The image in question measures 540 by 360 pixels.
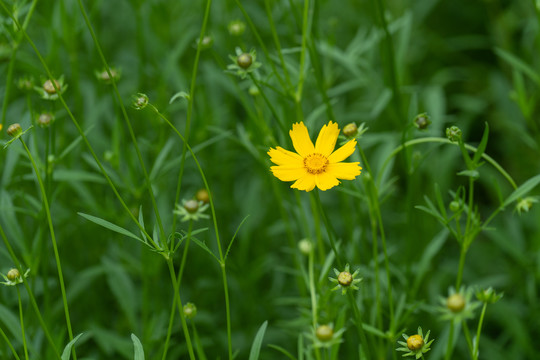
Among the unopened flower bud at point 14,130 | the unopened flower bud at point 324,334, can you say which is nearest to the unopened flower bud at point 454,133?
the unopened flower bud at point 324,334

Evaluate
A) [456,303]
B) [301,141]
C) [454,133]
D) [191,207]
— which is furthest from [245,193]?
[456,303]

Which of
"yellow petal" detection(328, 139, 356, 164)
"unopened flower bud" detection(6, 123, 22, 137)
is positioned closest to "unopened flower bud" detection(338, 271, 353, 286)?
"yellow petal" detection(328, 139, 356, 164)

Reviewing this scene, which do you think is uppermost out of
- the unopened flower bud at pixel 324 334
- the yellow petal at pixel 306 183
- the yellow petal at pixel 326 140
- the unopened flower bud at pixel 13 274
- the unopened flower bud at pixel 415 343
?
the yellow petal at pixel 326 140

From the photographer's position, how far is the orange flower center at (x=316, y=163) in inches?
42.6

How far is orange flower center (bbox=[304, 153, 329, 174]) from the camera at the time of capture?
1082mm

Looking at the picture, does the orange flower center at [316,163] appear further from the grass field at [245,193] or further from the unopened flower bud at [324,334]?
the unopened flower bud at [324,334]

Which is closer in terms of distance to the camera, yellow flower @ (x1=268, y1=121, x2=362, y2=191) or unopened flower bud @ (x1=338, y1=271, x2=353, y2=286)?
unopened flower bud @ (x1=338, y1=271, x2=353, y2=286)

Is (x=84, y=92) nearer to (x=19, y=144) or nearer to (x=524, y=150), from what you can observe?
(x=19, y=144)

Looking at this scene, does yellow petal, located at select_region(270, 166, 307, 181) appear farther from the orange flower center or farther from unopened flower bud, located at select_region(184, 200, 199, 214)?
unopened flower bud, located at select_region(184, 200, 199, 214)

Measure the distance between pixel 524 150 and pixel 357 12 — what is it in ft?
2.61

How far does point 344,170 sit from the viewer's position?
1050 mm

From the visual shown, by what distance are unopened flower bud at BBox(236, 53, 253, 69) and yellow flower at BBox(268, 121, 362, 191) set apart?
0.14m

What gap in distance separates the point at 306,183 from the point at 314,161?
3.2 inches

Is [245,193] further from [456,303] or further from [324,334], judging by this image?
[456,303]
